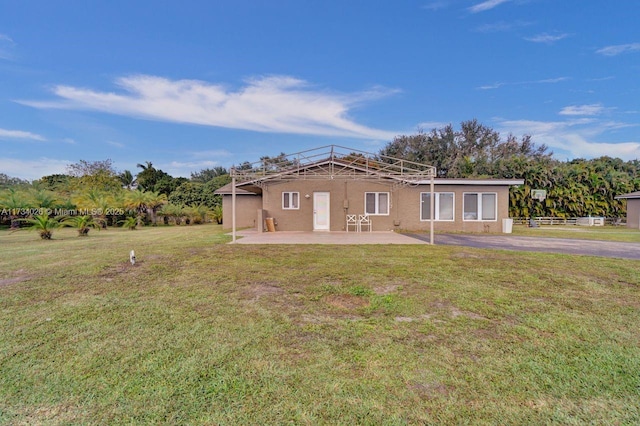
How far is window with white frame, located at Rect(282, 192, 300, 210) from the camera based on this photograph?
1560cm

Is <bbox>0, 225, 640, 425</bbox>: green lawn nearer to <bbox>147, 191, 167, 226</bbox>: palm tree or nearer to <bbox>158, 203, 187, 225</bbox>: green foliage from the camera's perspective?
<bbox>147, 191, 167, 226</bbox>: palm tree

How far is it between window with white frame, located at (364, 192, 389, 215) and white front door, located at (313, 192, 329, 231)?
2018 millimetres

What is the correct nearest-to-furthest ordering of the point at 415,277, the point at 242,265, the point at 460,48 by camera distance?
the point at 415,277 → the point at 242,265 → the point at 460,48

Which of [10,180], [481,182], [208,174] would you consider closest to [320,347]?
[481,182]

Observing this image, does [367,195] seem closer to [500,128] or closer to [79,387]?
[79,387]

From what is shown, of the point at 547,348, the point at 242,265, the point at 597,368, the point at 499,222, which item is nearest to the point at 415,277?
the point at 547,348

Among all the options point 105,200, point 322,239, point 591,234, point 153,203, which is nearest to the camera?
point 322,239

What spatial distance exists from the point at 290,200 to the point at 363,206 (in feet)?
12.0

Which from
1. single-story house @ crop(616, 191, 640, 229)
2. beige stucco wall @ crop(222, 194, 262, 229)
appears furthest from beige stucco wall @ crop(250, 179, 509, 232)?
single-story house @ crop(616, 191, 640, 229)

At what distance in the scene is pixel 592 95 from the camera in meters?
23.1

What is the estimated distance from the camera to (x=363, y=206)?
15.4 meters

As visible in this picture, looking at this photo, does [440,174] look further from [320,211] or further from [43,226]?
[43,226]

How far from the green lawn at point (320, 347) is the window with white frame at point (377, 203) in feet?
31.3

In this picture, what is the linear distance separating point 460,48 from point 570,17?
4971mm
